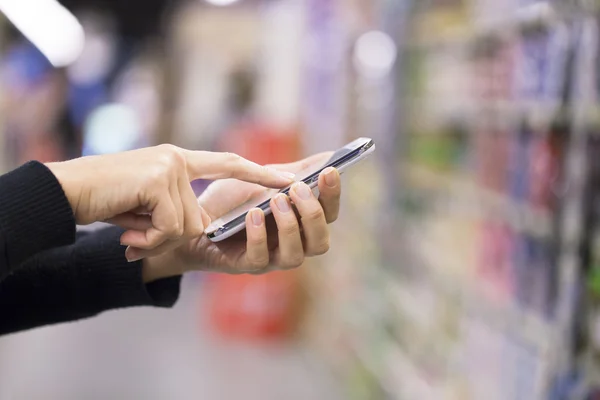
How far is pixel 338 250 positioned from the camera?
17.3 feet

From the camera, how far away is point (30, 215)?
107cm

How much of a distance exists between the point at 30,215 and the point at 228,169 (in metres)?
0.30

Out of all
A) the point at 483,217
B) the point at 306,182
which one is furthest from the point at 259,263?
the point at 483,217

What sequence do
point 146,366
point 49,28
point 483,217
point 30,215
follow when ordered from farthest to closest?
point 49,28 < point 146,366 < point 483,217 < point 30,215

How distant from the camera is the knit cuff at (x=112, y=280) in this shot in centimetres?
138

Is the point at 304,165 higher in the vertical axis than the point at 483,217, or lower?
higher

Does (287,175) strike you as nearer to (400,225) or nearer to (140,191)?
(140,191)

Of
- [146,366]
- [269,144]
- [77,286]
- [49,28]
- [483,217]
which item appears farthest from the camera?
[49,28]

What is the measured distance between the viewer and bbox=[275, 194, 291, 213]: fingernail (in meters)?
1.23

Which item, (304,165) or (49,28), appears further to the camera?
(49,28)

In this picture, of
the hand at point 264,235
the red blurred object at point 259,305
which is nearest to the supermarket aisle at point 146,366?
the red blurred object at point 259,305

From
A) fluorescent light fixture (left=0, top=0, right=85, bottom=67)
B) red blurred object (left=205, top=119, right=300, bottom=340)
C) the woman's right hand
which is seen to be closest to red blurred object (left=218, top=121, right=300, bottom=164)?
red blurred object (left=205, top=119, right=300, bottom=340)

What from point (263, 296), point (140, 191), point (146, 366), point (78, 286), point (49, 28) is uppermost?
point (49, 28)

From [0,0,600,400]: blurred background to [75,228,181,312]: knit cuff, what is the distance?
175mm
